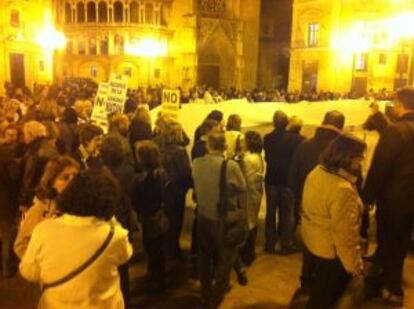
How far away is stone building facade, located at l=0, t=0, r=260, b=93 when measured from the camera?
44.7m

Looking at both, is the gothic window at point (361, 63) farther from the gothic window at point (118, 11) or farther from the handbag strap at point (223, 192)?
the handbag strap at point (223, 192)

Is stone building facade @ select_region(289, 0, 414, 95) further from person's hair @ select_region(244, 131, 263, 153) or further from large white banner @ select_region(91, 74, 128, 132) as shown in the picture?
person's hair @ select_region(244, 131, 263, 153)

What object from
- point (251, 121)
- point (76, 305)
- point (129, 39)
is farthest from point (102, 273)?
point (129, 39)

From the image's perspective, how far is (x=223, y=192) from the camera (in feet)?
15.8

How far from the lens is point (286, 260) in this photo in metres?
6.49

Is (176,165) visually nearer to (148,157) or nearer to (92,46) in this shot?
(148,157)

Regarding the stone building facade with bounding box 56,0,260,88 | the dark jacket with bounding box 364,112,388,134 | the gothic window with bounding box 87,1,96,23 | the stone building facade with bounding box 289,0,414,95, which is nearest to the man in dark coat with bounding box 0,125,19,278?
the dark jacket with bounding box 364,112,388,134

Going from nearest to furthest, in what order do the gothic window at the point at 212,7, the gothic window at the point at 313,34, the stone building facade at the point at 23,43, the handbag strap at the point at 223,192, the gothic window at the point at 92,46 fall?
the handbag strap at the point at 223,192, the stone building facade at the point at 23,43, the gothic window at the point at 313,34, the gothic window at the point at 92,46, the gothic window at the point at 212,7

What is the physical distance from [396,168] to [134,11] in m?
44.2

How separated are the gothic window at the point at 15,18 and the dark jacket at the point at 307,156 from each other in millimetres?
35837

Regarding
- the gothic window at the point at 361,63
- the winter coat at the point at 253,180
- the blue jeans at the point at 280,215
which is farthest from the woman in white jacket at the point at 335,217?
the gothic window at the point at 361,63

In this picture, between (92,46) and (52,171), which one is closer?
(52,171)

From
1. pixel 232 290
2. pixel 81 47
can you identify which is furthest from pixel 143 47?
pixel 232 290

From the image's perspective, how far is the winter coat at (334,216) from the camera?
142 inches
